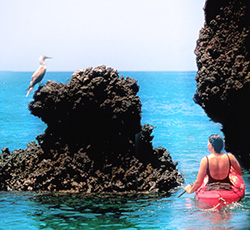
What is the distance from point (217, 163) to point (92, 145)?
342 centimetres

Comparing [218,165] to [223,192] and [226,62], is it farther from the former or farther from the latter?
[226,62]

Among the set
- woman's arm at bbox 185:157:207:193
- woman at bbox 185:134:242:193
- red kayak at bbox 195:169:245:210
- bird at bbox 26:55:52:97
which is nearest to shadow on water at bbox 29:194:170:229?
woman's arm at bbox 185:157:207:193

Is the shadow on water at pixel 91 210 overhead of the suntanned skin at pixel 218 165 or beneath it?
beneath

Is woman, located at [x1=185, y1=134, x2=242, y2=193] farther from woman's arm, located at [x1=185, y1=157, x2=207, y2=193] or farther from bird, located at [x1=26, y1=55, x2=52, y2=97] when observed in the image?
bird, located at [x1=26, y1=55, x2=52, y2=97]

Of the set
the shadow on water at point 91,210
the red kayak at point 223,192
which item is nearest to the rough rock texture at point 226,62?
the shadow on water at point 91,210

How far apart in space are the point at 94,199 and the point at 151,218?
1667mm

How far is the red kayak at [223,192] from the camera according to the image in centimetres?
1138

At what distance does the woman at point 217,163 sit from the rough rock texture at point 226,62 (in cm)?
425

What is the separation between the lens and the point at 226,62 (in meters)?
15.4

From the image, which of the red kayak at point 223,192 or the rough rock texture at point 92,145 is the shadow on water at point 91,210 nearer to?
the rough rock texture at point 92,145

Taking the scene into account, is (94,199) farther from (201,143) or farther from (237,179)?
(201,143)

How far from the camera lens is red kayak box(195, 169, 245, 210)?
1138 centimetres

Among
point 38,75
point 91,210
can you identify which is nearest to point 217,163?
point 91,210

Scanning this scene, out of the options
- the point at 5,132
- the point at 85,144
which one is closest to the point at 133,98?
the point at 85,144
